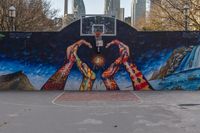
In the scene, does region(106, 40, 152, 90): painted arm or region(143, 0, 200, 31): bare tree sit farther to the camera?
region(143, 0, 200, 31): bare tree

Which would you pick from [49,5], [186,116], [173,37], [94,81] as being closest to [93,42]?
[94,81]

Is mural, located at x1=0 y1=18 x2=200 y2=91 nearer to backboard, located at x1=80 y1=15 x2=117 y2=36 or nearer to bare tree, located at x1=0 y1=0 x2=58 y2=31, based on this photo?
backboard, located at x1=80 y1=15 x2=117 y2=36

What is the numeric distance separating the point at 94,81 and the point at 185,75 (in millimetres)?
5174

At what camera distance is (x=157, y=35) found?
83.4 feet

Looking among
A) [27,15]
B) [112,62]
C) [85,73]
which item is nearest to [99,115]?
[85,73]

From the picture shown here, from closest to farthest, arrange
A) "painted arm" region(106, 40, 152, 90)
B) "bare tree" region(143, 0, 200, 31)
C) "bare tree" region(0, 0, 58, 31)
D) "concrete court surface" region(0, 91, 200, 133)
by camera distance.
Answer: "concrete court surface" region(0, 91, 200, 133) < "painted arm" region(106, 40, 152, 90) < "bare tree" region(0, 0, 58, 31) < "bare tree" region(143, 0, 200, 31)

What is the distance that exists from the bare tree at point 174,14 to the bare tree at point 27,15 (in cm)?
1300

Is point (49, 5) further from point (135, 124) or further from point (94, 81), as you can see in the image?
point (135, 124)

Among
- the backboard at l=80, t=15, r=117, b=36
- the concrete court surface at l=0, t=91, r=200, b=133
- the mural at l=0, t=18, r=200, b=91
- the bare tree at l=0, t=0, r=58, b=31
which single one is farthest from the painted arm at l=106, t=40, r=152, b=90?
the bare tree at l=0, t=0, r=58, b=31

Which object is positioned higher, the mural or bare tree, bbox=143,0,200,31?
bare tree, bbox=143,0,200,31

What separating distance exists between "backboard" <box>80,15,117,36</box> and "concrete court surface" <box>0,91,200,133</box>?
5779mm

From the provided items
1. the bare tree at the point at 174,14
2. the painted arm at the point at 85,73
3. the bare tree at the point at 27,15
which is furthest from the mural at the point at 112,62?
the bare tree at the point at 174,14

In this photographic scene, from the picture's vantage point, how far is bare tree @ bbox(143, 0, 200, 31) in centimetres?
4572

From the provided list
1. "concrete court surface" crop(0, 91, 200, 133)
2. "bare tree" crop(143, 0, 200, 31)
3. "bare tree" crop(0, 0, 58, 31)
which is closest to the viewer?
"concrete court surface" crop(0, 91, 200, 133)
